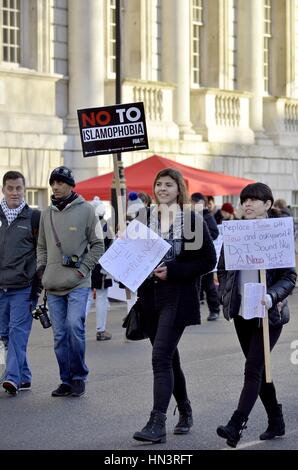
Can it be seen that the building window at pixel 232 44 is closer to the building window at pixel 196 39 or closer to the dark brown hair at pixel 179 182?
the building window at pixel 196 39

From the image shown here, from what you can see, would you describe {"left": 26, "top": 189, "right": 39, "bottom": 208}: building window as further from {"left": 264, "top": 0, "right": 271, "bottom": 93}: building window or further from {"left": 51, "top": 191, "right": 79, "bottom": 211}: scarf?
{"left": 51, "top": 191, "right": 79, "bottom": 211}: scarf

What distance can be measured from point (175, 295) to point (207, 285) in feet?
35.9

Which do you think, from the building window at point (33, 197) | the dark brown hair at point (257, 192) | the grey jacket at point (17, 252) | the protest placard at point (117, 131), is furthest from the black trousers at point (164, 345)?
the building window at point (33, 197)

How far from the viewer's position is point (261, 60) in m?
36.2

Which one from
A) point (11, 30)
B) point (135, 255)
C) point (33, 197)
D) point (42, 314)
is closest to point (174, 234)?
point (135, 255)

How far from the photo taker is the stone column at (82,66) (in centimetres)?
2939

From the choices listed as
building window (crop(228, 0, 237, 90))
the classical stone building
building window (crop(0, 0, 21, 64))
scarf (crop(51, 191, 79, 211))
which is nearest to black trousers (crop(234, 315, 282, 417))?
scarf (crop(51, 191, 79, 211))

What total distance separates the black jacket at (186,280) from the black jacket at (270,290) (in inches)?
6.3

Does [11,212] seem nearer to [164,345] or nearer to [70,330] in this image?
[70,330]

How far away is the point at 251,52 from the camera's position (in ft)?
117

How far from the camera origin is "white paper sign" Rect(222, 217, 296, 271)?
9438 millimetres
